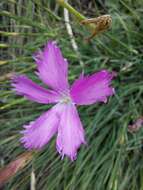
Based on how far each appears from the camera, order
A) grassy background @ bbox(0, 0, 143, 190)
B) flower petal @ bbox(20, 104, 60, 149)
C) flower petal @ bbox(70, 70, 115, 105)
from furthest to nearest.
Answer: grassy background @ bbox(0, 0, 143, 190) < flower petal @ bbox(20, 104, 60, 149) < flower petal @ bbox(70, 70, 115, 105)

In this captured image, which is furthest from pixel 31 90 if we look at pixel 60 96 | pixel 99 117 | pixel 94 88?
pixel 99 117

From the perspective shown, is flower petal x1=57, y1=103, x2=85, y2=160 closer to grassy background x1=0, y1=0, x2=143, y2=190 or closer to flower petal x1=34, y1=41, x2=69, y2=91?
flower petal x1=34, y1=41, x2=69, y2=91

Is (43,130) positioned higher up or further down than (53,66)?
further down

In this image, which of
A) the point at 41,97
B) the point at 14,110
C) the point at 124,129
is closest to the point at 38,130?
the point at 41,97

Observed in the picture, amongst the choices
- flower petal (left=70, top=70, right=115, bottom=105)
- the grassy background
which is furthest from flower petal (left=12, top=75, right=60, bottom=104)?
the grassy background

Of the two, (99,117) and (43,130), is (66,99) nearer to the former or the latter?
(43,130)

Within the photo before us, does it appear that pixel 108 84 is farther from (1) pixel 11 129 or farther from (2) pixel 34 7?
(2) pixel 34 7
